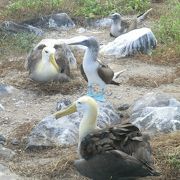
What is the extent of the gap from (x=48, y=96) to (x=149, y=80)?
4.88 feet

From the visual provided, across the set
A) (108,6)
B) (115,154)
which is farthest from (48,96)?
(108,6)

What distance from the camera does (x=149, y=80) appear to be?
29.1 ft

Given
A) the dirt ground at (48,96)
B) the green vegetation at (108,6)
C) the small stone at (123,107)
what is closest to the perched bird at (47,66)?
the dirt ground at (48,96)

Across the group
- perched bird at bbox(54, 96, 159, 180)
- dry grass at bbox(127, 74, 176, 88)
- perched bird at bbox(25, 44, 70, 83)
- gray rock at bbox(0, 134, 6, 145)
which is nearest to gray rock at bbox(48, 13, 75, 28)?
perched bird at bbox(25, 44, 70, 83)

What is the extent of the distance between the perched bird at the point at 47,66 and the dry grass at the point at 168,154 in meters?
2.21

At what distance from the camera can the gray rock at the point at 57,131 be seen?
6922 millimetres

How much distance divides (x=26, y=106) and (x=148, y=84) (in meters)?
1.77

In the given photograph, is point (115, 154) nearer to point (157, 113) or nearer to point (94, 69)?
point (157, 113)

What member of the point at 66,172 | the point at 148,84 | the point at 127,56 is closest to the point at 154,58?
the point at 127,56

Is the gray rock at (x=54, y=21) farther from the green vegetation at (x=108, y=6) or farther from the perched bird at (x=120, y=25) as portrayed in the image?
the perched bird at (x=120, y=25)

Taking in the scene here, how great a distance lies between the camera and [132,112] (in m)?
7.62

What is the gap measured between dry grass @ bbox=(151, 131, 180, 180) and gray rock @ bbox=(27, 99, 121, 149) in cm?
80

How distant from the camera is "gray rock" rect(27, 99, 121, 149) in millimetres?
6922

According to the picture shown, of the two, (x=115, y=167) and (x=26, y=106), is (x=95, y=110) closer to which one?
(x=115, y=167)
